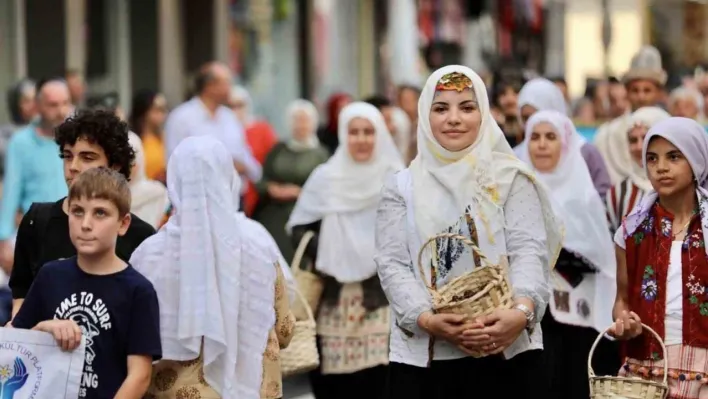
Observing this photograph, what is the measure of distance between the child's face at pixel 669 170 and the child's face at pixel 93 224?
7.00 ft

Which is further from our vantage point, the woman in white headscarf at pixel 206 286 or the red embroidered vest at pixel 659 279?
the red embroidered vest at pixel 659 279

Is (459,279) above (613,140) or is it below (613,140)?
below

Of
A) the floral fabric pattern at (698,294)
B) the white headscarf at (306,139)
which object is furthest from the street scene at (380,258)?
the white headscarf at (306,139)

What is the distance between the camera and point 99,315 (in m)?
6.08

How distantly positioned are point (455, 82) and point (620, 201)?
3.00 metres

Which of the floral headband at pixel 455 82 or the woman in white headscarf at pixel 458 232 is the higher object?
the floral headband at pixel 455 82

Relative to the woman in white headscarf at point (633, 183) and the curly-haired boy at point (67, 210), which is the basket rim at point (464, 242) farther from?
the woman in white headscarf at point (633, 183)

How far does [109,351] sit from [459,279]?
4.23 feet

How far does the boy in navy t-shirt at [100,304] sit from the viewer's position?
6.08m

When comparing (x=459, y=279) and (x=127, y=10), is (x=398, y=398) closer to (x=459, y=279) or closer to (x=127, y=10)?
(x=459, y=279)

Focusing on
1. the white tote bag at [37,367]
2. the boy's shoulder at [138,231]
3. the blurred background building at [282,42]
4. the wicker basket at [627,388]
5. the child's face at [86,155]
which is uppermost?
the blurred background building at [282,42]

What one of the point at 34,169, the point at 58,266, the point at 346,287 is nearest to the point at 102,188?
the point at 58,266

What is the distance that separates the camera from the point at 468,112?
6746 mm

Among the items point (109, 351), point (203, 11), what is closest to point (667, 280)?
point (109, 351)
